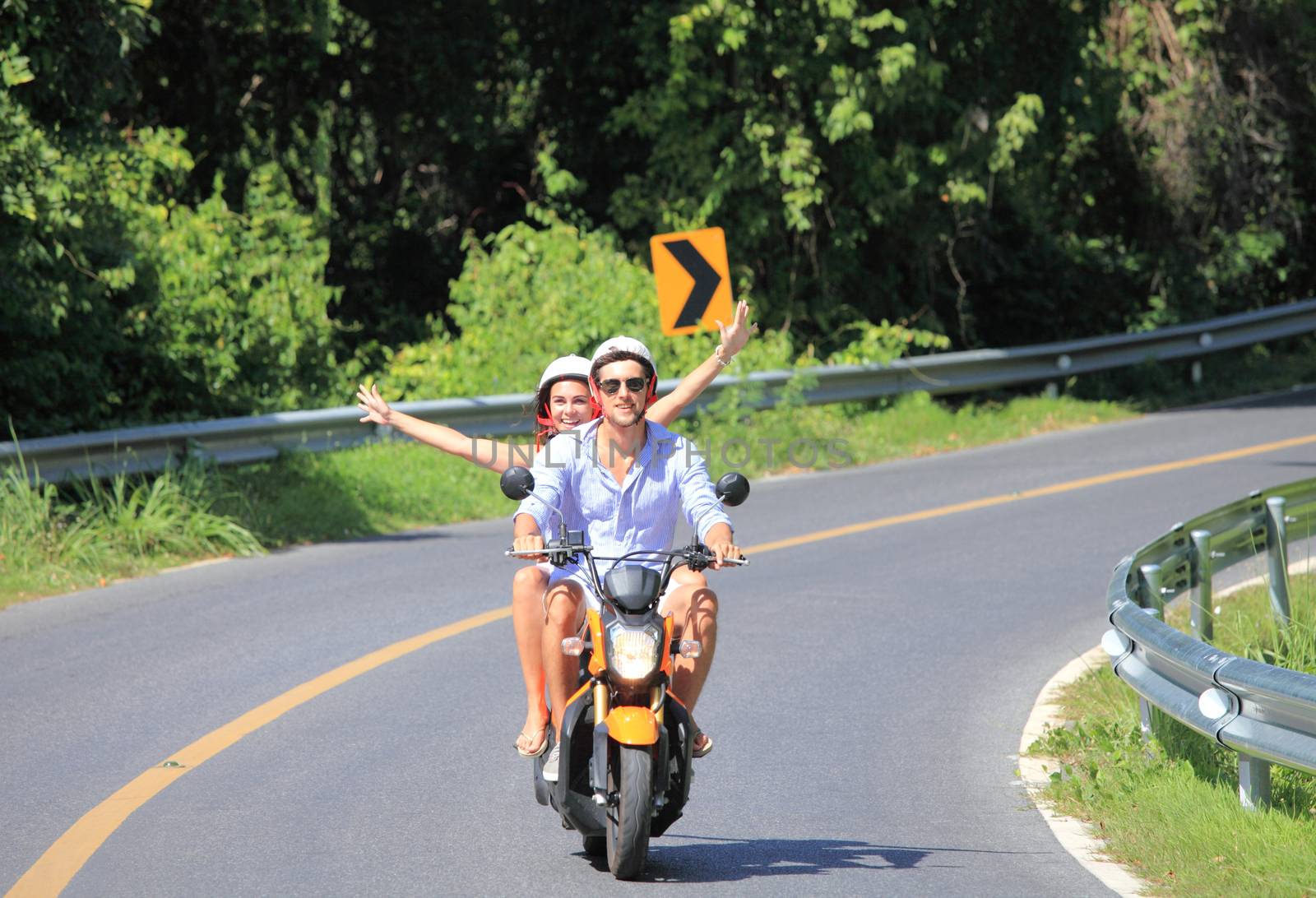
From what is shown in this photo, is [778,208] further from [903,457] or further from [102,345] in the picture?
[102,345]

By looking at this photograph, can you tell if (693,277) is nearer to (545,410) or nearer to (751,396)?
(751,396)

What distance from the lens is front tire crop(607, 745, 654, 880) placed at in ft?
17.9

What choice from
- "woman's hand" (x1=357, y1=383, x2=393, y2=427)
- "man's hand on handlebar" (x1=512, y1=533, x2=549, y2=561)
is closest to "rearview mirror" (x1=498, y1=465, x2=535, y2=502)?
"man's hand on handlebar" (x1=512, y1=533, x2=549, y2=561)

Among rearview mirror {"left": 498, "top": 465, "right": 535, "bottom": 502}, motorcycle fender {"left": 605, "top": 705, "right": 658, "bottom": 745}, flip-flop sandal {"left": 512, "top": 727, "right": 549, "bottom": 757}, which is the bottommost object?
flip-flop sandal {"left": 512, "top": 727, "right": 549, "bottom": 757}

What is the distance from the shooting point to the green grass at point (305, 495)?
11391mm

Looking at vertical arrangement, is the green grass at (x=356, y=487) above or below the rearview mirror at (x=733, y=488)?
below

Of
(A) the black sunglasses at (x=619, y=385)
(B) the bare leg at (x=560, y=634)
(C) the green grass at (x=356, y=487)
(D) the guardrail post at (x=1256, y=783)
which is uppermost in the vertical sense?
(A) the black sunglasses at (x=619, y=385)

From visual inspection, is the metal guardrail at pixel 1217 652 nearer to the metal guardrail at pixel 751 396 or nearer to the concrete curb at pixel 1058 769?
the concrete curb at pixel 1058 769

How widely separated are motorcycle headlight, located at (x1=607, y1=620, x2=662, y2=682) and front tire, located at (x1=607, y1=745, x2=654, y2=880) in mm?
216

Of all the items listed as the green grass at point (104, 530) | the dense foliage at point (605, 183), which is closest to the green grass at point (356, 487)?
the green grass at point (104, 530)

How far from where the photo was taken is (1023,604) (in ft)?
34.4

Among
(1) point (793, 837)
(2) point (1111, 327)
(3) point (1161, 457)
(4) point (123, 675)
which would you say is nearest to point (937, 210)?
(2) point (1111, 327)

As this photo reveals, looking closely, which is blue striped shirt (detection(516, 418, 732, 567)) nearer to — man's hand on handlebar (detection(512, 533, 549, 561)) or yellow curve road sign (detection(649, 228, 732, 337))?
man's hand on handlebar (detection(512, 533, 549, 561))

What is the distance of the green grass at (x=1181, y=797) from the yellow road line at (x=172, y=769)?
129 inches
